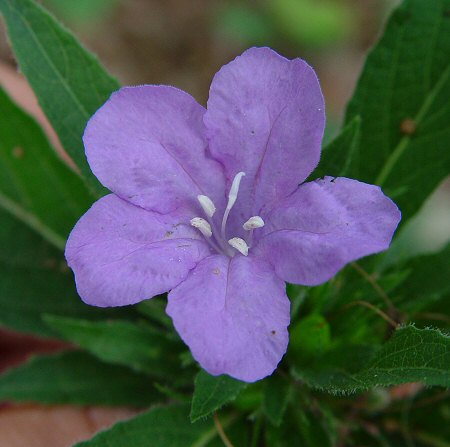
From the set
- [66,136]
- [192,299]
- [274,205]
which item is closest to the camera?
[192,299]

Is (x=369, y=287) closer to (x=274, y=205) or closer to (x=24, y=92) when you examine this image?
(x=274, y=205)

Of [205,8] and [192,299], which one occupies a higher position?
[192,299]

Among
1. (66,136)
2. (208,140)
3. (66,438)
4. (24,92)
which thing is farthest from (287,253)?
(24,92)

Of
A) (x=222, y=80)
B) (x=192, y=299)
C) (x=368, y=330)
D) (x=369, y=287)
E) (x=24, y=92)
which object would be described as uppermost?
(x=222, y=80)

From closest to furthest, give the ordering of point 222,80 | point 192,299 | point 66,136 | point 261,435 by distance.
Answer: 1. point 192,299
2. point 222,80
3. point 66,136
4. point 261,435

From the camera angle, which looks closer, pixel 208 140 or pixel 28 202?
pixel 208 140

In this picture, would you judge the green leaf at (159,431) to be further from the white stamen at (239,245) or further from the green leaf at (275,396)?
the white stamen at (239,245)

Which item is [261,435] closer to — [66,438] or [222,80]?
[66,438]
